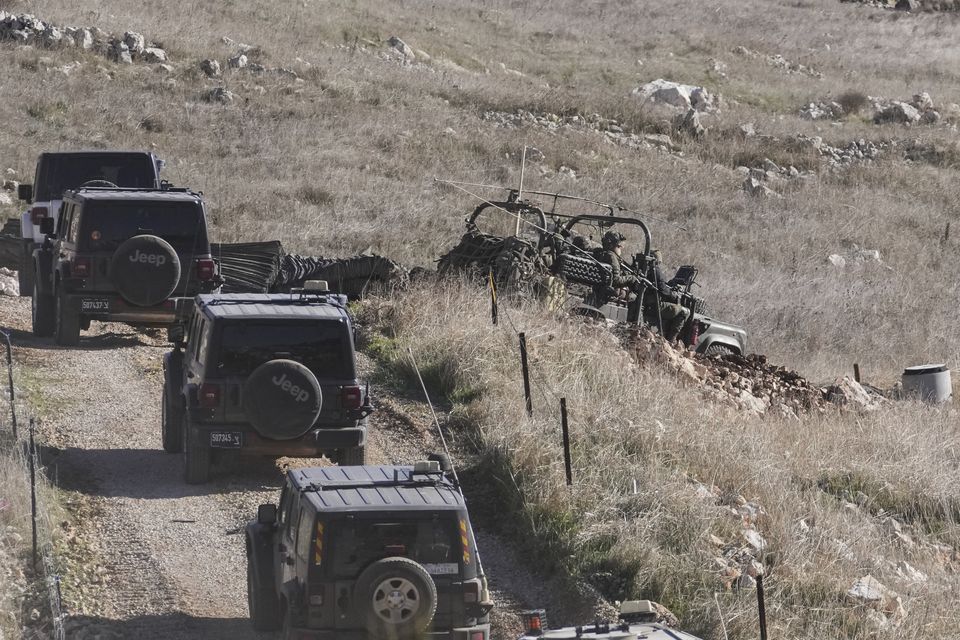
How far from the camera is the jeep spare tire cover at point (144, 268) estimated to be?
14.6 meters

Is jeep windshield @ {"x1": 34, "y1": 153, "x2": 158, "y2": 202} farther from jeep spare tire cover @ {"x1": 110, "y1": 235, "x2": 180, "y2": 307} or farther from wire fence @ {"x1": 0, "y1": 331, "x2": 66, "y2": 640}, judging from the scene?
wire fence @ {"x1": 0, "y1": 331, "x2": 66, "y2": 640}

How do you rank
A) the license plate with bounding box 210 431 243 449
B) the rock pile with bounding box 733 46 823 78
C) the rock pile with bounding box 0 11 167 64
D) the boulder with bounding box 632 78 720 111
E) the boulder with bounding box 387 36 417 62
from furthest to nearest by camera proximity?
the rock pile with bounding box 733 46 823 78, the boulder with bounding box 387 36 417 62, the boulder with bounding box 632 78 720 111, the rock pile with bounding box 0 11 167 64, the license plate with bounding box 210 431 243 449

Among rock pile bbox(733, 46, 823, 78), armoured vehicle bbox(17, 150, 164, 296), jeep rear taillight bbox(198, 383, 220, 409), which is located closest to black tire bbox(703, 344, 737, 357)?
armoured vehicle bbox(17, 150, 164, 296)

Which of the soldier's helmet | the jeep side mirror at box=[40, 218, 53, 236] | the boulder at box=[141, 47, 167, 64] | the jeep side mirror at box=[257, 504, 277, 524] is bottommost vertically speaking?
the jeep side mirror at box=[257, 504, 277, 524]

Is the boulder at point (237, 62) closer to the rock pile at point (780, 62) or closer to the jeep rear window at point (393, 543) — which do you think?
the rock pile at point (780, 62)

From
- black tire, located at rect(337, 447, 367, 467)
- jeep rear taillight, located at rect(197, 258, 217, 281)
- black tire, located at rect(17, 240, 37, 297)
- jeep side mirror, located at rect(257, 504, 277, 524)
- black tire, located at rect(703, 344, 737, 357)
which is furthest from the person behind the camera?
black tire, located at rect(17, 240, 37, 297)

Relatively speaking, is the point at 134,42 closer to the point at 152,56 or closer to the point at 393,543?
the point at 152,56

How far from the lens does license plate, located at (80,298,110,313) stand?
1516 centimetres

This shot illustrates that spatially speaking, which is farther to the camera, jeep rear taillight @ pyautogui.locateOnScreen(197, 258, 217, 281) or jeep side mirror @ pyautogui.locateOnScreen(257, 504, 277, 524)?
jeep rear taillight @ pyautogui.locateOnScreen(197, 258, 217, 281)

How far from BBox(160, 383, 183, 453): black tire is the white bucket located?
1026 cm

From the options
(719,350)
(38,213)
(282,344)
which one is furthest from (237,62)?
(282,344)

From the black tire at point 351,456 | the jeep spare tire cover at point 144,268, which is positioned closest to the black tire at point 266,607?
the black tire at point 351,456

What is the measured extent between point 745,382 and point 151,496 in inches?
342

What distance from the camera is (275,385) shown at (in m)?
10.6
